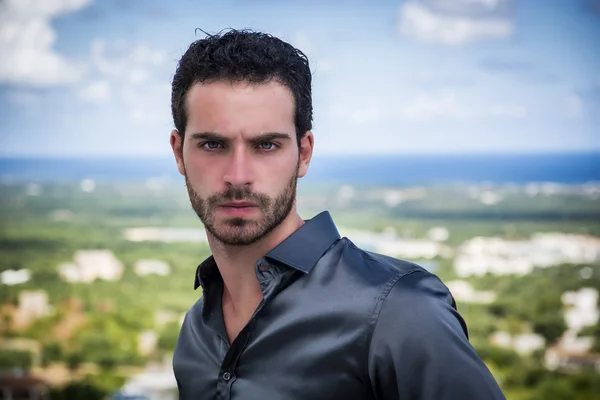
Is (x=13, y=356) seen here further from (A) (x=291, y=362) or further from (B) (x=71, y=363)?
(A) (x=291, y=362)

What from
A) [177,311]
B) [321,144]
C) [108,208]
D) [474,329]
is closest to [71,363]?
[177,311]

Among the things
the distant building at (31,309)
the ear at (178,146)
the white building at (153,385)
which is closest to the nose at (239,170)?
the ear at (178,146)

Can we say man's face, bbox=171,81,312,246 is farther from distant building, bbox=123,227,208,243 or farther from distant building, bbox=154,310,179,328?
distant building, bbox=123,227,208,243

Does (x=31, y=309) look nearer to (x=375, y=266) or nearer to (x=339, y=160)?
(x=339, y=160)

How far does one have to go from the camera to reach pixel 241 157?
941 millimetres

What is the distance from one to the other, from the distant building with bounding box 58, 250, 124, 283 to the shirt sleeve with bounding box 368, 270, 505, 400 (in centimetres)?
776

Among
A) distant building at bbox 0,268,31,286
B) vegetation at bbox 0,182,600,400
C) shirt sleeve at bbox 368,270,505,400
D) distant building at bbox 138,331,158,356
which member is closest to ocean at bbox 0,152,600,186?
vegetation at bbox 0,182,600,400

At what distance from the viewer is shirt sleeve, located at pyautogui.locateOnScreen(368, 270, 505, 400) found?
0.81 meters

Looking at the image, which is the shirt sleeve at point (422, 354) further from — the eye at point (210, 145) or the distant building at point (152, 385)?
the distant building at point (152, 385)

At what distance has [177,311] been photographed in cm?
787

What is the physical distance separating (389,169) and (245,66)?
7852mm

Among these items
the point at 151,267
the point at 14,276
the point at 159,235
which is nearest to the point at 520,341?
the point at 151,267

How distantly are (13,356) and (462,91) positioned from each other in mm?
5472

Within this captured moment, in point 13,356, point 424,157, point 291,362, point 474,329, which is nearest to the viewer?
point 291,362
